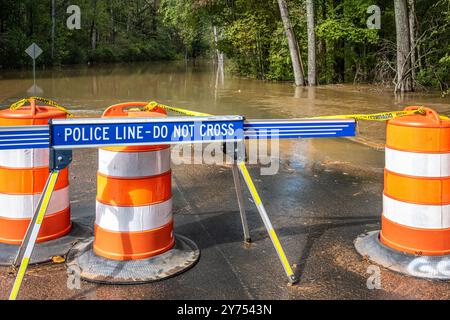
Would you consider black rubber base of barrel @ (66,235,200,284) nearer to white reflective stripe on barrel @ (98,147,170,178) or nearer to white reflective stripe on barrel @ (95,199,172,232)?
white reflective stripe on barrel @ (95,199,172,232)

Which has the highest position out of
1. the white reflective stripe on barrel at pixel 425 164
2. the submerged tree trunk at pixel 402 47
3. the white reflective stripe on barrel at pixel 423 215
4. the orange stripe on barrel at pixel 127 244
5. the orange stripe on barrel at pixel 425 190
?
the submerged tree trunk at pixel 402 47

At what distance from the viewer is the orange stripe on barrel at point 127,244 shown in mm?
4629

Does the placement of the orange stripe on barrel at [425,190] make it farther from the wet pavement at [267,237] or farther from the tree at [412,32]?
the tree at [412,32]

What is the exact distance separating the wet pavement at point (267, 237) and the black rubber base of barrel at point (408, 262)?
0.34 ft

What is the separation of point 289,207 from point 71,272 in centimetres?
305

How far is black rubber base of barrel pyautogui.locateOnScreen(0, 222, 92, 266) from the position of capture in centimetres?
478

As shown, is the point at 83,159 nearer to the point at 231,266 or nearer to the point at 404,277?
the point at 231,266

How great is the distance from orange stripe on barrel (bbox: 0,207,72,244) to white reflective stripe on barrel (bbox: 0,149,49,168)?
1.75ft

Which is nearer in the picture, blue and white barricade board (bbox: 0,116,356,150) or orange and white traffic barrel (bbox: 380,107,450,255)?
blue and white barricade board (bbox: 0,116,356,150)

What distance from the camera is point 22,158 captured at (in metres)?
4.89

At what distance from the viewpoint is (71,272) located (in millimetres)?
4516

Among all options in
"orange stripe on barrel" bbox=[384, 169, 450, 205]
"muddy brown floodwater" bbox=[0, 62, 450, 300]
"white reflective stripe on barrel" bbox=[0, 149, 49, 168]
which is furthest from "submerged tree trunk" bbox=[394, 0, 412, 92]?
"white reflective stripe on barrel" bbox=[0, 149, 49, 168]

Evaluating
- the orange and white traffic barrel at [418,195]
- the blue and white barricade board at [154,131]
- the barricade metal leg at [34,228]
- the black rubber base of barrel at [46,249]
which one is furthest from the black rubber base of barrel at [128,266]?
the orange and white traffic barrel at [418,195]

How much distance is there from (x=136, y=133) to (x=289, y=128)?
130 cm
